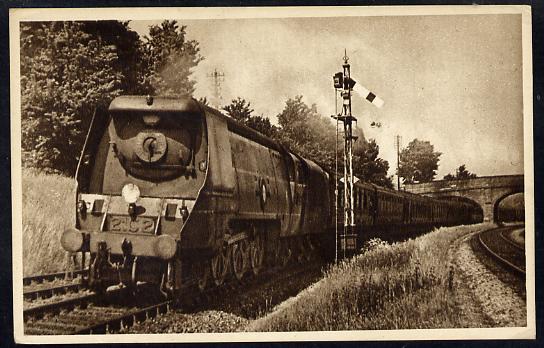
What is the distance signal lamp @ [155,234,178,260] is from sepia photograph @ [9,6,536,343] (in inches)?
17.8

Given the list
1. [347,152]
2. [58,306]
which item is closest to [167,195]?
[58,306]

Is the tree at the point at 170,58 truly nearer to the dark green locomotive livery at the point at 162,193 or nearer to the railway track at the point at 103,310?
the dark green locomotive livery at the point at 162,193

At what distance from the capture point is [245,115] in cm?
732

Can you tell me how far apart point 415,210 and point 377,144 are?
1.33 meters

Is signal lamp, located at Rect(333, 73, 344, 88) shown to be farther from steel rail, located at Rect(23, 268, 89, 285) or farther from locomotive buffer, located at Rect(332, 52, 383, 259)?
steel rail, located at Rect(23, 268, 89, 285)

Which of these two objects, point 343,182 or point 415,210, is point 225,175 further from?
point 415,210

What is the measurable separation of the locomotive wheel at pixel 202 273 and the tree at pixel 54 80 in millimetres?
2069

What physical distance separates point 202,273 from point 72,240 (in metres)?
1.39

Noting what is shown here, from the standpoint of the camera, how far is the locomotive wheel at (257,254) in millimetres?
7509

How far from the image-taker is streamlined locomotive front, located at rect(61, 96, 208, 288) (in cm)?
648

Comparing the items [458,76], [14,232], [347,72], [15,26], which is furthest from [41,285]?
[458,76]

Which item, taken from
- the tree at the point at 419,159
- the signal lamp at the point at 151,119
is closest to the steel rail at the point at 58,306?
the signal lamp at the point at 151,119

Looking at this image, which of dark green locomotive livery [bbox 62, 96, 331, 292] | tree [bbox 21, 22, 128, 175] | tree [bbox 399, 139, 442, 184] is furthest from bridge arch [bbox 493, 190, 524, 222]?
tree [bbox 21, 22, 128, 175]

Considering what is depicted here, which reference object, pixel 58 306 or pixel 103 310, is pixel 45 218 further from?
pixel 103 310
